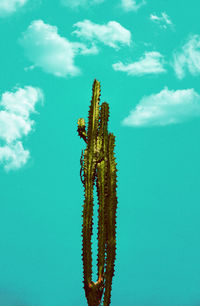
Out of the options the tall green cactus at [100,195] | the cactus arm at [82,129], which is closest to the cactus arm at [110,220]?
the tall green cactus at [100,195]

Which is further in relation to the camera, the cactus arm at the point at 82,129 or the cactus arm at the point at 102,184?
the cactus arm at the point at 82,129

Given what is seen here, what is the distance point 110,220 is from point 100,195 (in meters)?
0.49

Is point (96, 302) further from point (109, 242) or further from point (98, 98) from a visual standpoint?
point (98, 98)

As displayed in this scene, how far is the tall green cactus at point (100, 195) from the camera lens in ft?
18.6

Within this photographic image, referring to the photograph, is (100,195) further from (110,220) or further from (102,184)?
(110,220)

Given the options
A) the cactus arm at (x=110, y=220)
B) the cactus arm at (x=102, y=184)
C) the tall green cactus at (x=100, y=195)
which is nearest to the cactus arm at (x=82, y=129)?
the tall green cactus at (x=100, y=195)

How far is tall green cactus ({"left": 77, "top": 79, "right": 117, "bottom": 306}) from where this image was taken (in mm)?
5676

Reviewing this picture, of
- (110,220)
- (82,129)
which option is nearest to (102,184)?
(110,220)

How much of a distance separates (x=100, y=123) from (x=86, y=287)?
119 inches

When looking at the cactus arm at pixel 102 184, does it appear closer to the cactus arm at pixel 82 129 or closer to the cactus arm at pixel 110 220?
the cactus arm at pixel 110 220

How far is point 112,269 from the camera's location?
18.8 ft

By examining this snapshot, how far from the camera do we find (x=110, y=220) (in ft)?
19.2

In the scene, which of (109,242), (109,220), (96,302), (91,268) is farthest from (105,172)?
(96,302)

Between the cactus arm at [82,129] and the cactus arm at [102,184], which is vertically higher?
the cactus arm at [82,129]
